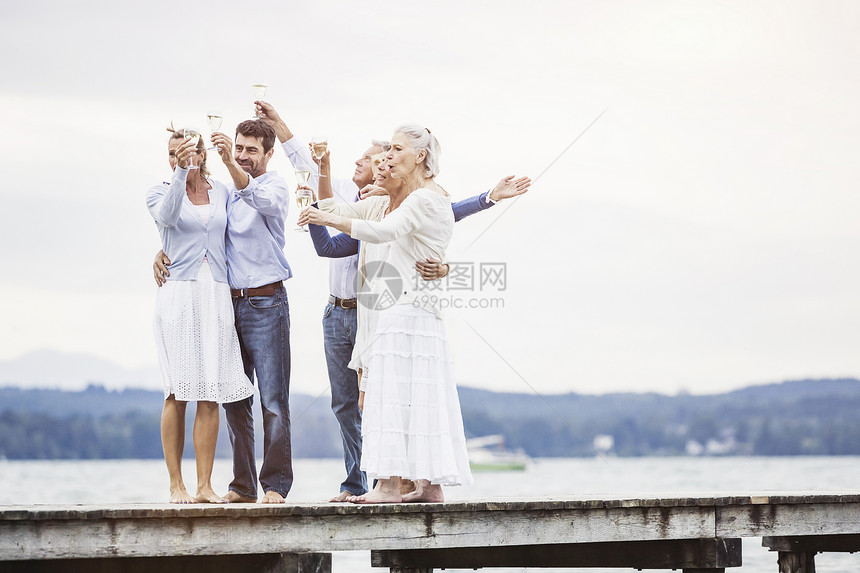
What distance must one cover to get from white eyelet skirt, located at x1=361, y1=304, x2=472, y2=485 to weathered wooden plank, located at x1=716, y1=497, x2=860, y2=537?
1600 millimetres

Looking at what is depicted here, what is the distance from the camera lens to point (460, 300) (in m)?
7.20

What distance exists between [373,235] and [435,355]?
713mm

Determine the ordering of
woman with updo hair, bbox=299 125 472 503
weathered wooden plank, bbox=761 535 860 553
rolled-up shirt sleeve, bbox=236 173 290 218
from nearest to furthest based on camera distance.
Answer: woman with updo hair, bbox=299 125 472 503, rolled-up shirt sleeve, bbox=236 173 290 218, weathered wooden plank, bbox=761 535 860 553

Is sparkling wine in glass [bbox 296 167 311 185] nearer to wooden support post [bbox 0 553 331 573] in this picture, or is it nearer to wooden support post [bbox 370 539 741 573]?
wooden support post [bbox 0 553 331 573]

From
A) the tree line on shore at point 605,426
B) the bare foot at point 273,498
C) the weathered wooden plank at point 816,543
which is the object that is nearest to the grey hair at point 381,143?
the bare foot at point 273,498

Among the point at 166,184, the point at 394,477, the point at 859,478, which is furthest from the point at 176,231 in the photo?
the point at 859,478

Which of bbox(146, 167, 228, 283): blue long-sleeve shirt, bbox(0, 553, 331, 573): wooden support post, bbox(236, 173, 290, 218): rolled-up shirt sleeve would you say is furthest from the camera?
bbox(236, 173, 290, 218): rolled-up shirt sleeve

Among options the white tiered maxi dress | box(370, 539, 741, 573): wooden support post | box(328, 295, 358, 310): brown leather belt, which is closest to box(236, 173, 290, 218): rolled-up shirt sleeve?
box(328, 295, 358, 310): brown leather belt

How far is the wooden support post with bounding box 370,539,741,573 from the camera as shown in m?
6.34

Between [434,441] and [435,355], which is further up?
[435,355]

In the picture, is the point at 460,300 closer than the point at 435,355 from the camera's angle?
No

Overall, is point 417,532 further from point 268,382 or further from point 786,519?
point 786,519

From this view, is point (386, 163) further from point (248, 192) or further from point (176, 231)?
point (176, 231)

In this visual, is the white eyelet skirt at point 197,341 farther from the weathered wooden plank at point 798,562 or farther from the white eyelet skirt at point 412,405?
the weathered wooden plank at point 798,562
